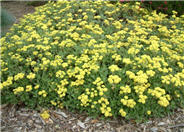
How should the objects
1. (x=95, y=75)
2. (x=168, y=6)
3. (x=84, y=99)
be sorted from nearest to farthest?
(x=84, y=99) → (x=95, y=75) → (x=168, y=6)

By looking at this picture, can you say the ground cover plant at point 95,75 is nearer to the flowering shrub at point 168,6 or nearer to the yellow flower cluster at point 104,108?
the yellow flower cluster at point 104,108

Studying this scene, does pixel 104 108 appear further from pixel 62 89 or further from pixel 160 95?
pixel 160 95

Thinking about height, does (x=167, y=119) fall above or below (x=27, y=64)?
below

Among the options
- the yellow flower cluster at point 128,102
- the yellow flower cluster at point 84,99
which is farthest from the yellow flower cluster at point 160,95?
the yellow flower cluster at point 84,99

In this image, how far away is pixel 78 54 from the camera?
3512 millimetres

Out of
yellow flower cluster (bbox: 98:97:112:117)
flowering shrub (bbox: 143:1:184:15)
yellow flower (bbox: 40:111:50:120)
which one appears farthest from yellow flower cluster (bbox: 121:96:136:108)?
flowering shrub (bbox: 143:1:184:15)

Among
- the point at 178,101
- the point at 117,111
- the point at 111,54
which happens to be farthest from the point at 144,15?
the point at 117,111

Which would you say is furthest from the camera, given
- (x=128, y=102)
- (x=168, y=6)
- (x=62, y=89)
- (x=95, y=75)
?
(x=168, y=6)

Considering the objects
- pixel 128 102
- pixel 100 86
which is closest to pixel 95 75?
pixel 100 86

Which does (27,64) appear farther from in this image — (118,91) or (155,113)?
(155,113)

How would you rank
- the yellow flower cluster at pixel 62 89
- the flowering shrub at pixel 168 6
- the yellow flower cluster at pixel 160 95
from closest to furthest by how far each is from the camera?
the yellow flower cluster at pixel 160 95 → the yellow flower cluster at pixel 62 89 → the flowering shrub at pixel 168 6

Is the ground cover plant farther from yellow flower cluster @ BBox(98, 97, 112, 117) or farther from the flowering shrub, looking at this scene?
the flowering shrub

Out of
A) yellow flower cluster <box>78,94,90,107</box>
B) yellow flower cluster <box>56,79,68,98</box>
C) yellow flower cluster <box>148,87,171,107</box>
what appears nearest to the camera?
yellow flower cluster <box>148,87,171,107</box>

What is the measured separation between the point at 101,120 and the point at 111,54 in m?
1.16
